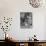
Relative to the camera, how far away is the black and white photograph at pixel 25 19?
496 centimetres

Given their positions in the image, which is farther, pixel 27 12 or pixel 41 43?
pixel 27 12

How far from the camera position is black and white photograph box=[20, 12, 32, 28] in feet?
16.3

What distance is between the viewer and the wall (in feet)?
16.1

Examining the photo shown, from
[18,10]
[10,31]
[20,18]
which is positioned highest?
[18,10]

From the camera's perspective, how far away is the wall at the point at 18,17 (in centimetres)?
490

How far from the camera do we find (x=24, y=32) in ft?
16.2

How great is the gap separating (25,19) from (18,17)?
0.92ft

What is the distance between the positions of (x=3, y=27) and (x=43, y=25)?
1527 mm

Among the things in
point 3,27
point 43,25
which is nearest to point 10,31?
point 3,27

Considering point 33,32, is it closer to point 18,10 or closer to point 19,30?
point 19,30

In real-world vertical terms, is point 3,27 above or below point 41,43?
above

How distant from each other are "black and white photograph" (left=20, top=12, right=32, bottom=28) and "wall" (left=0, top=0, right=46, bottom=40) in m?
0.12

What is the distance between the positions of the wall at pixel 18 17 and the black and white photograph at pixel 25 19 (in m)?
0.12

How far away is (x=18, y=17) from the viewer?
195 inches
